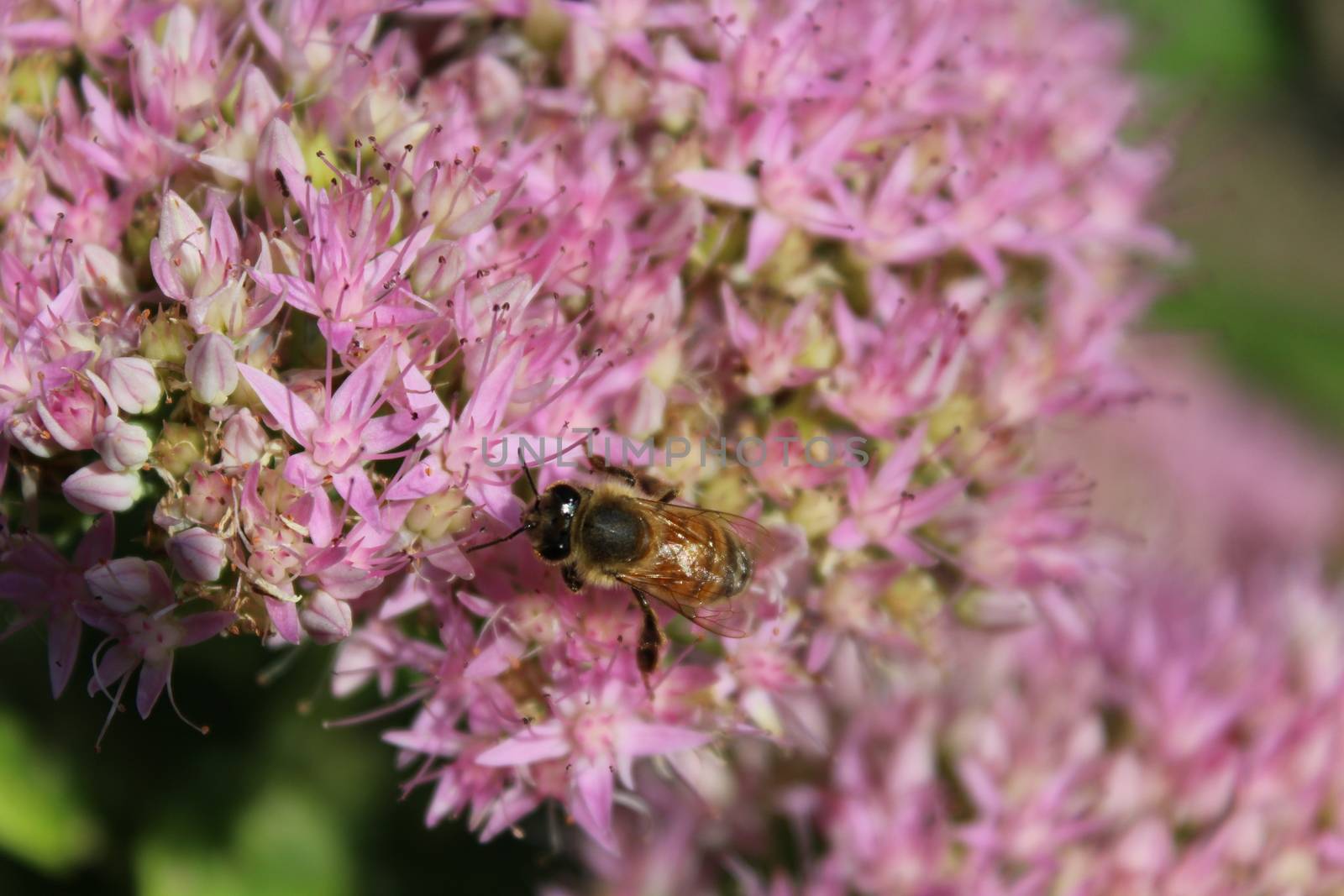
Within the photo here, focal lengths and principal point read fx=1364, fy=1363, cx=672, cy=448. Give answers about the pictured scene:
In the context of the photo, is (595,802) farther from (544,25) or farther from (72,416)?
(544,25)

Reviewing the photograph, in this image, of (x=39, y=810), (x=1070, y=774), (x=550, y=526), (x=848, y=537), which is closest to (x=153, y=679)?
(x=550, y=526)

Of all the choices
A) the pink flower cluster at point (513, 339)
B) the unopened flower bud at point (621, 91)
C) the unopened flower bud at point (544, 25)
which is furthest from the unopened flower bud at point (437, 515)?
the unopened flower bud at point (544, 25)

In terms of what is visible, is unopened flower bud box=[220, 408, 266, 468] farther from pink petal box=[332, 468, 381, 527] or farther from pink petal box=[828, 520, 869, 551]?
pink petal box=[828, 520, 869, 551]

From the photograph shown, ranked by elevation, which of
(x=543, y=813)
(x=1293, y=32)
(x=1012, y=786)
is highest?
(x=1293, y=32)

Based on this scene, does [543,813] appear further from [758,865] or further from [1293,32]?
[1293,32]

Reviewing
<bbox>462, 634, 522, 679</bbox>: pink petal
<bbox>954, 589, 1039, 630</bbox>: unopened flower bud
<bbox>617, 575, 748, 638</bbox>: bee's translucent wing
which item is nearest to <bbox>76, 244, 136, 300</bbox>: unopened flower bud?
<bbox>462, 634, 522, 679</bbox>: pink petal

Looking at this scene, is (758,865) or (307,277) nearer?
(307,277)

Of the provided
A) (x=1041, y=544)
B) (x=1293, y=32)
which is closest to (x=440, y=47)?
(x=1041, y=544)
